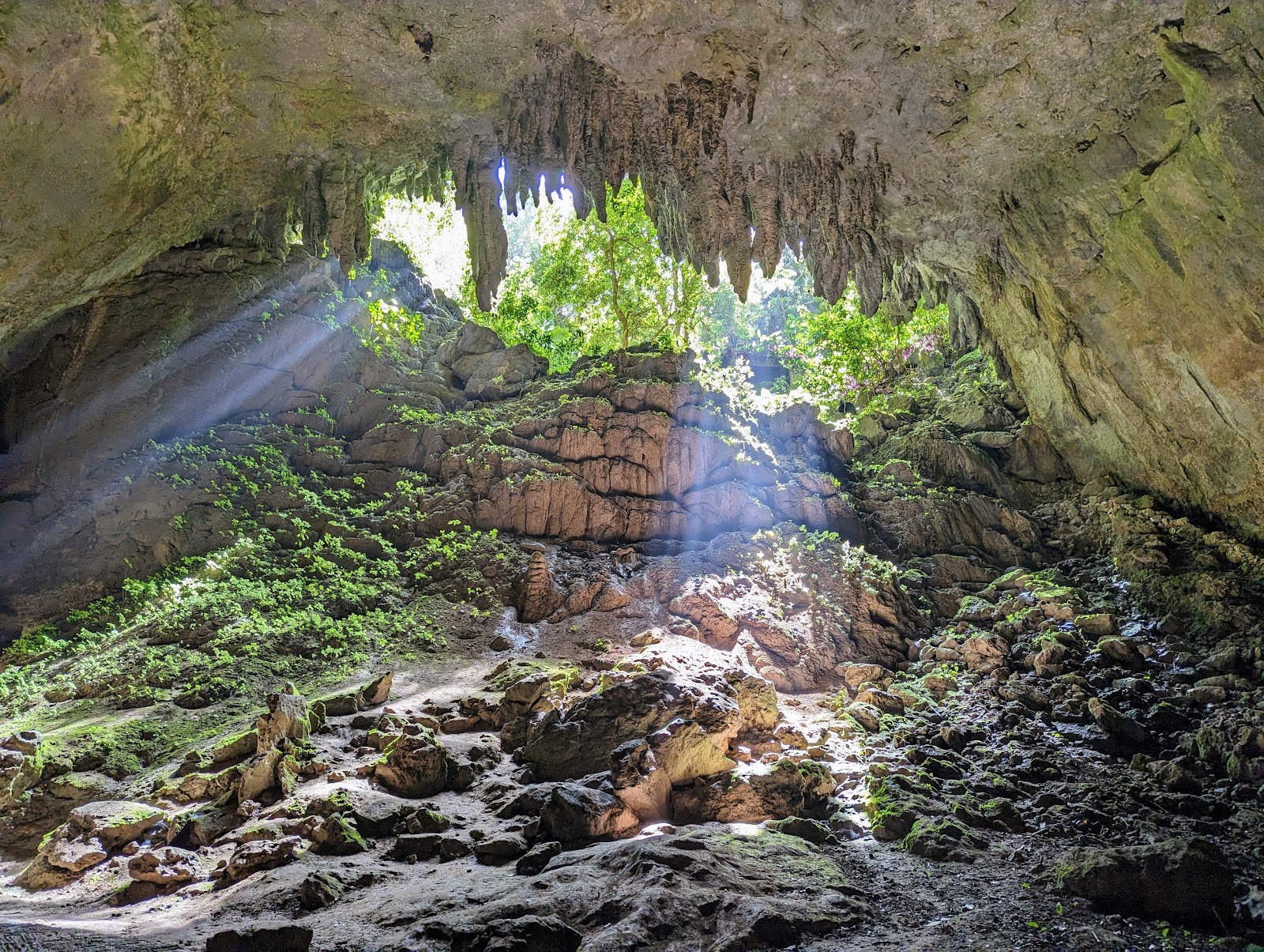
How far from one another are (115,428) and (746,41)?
43.8ft

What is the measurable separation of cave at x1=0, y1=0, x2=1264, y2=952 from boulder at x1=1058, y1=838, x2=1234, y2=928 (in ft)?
0.08

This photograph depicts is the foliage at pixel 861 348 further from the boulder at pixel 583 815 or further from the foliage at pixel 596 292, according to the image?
the boulder at pixel 583 815

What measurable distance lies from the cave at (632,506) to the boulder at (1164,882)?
3cm

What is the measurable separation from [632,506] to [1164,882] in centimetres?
1088

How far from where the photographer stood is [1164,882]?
441cm

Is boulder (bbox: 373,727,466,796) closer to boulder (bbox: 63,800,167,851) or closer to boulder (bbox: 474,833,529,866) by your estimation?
boulder (bbox: 474,833,529,866)

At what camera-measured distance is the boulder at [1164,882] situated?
4328mm

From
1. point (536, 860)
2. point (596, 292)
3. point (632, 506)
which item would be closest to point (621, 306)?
point (596, 292)

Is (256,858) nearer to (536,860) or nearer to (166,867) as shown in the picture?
(166,867)

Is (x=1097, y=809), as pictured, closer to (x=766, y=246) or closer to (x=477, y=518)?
(x=766, y=246)

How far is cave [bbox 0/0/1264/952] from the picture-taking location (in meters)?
5.34

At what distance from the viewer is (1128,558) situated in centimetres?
1178

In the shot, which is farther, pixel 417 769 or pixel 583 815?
pixel 417 769

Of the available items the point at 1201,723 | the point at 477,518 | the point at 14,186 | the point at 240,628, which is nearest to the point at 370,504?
the point at 477,518
